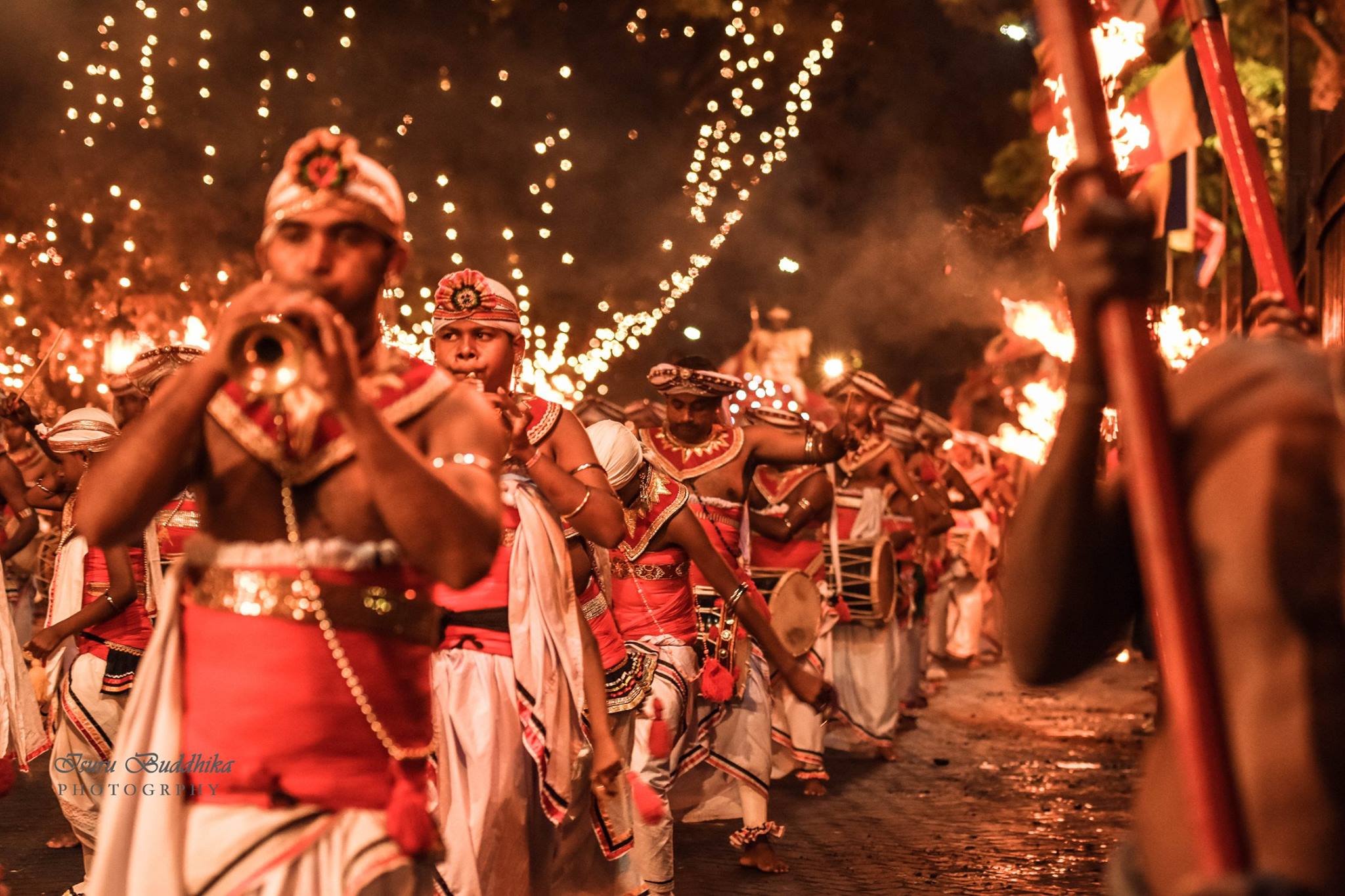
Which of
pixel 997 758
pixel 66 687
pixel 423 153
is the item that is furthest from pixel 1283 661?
pixel 423 153

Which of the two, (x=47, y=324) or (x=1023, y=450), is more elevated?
(x=47, y=324)

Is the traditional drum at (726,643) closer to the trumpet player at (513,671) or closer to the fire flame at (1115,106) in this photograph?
the trumpet player at (513,671)

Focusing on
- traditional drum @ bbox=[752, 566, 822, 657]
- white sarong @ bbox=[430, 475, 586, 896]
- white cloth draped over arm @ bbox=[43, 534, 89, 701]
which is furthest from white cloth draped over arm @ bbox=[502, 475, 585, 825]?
traditional drum @ bbox=[752, 566, 822, 657]

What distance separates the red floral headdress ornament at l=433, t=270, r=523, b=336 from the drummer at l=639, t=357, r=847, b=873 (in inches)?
97.7

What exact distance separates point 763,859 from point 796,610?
7.21ft

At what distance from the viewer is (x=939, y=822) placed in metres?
10.2

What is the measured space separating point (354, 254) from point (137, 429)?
57cm

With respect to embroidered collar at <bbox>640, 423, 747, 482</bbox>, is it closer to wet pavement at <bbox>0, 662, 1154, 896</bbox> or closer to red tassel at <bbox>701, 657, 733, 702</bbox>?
red tassel at <bbox>701, 657, 733, 702</bbox>

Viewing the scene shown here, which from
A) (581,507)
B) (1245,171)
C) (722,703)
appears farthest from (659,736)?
(1245,171)

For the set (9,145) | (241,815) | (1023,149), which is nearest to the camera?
(241,815)

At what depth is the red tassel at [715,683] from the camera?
8531 mm

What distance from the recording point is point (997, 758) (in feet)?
42.4

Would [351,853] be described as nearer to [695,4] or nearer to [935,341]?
[695,4]

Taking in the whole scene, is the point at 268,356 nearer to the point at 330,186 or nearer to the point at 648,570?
the point at 330,186
